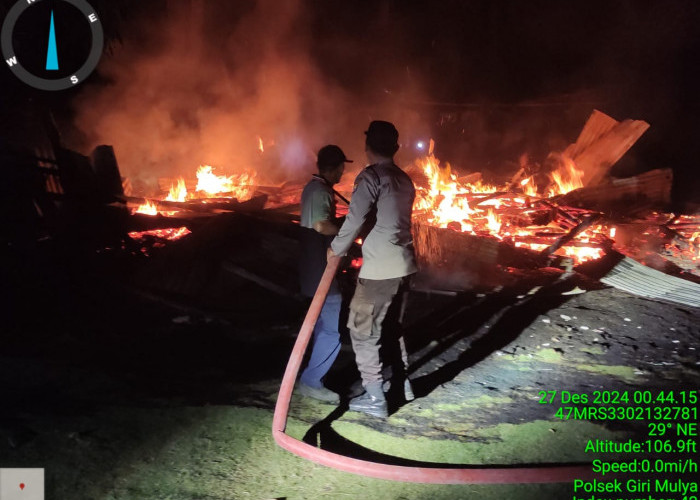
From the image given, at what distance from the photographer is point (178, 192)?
12.7 meters

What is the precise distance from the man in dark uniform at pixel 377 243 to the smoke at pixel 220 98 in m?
11.7

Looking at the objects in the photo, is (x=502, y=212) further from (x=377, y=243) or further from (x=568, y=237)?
(x=377, y=243)

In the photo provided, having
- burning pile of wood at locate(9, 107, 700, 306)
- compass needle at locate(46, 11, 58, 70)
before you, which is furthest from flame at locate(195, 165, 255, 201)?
compass needle at locate(46, 11, 58, 70)

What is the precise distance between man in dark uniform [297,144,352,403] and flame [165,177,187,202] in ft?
29.0

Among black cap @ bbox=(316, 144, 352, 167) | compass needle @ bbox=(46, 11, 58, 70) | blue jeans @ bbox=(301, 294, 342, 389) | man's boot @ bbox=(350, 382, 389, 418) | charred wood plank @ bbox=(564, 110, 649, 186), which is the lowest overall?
man's boot @ bbox=(350, 382, 389, 418)

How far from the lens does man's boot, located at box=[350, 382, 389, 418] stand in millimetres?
3828

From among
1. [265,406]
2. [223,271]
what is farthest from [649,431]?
[223,271]

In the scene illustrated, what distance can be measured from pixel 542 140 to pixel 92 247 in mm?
14078

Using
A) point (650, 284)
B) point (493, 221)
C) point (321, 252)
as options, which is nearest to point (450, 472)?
point (321, 252)

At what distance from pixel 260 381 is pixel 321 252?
1.45m

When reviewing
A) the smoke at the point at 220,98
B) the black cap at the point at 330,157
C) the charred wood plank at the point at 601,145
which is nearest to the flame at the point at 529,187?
the charred wood plank at the point at 601,145

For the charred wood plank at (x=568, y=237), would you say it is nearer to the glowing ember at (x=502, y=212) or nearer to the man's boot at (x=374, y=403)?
the glowing ember at (x=502, y=212)

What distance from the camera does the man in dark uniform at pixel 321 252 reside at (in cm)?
398

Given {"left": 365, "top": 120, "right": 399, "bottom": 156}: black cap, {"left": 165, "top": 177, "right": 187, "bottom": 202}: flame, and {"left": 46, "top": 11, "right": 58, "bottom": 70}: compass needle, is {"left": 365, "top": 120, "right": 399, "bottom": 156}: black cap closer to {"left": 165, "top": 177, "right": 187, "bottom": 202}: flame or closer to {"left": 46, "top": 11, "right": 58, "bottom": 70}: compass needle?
{"left": 165, "top": 177, "right": 187, "bottom": 202}: flame
